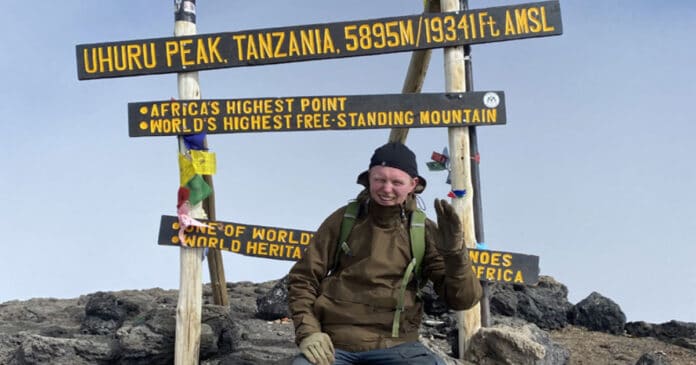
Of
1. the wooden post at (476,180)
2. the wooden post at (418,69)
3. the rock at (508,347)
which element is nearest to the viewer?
the rock at (508,347)

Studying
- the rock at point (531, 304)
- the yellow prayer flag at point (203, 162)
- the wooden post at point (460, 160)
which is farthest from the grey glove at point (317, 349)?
the rock at point (531, 304)

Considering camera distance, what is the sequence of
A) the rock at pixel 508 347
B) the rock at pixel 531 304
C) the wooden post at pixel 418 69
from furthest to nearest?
1. the rock at pixel 531 304
2. the wooden post at pixel 418 69
3. the rock at pixel 508 347

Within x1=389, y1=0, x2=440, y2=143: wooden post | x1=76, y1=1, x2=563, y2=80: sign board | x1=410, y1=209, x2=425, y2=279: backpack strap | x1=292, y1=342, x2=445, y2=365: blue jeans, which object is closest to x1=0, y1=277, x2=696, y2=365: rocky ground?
x1=292, y1=342, x2=445, y2=365: blue jeans

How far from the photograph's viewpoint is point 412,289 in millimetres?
4969

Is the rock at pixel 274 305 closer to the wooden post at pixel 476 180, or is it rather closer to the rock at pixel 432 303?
the rock at pixel 432 303

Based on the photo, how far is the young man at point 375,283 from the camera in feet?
15.6

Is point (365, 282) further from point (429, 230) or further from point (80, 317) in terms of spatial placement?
point (80, 317)

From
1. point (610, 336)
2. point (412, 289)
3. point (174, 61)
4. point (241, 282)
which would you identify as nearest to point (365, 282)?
point (412, 289)

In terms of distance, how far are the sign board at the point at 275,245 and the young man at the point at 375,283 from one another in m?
2.48

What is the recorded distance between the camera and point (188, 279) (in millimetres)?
7664

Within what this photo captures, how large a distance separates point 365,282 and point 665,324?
25.5 feet

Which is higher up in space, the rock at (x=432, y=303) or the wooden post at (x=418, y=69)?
the wooden post at (x=418, y=69)

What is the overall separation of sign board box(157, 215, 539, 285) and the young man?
2.48 metres

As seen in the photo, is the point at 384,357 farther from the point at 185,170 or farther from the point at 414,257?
the point at 185,170
